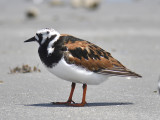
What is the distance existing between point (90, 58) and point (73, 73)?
38 cm

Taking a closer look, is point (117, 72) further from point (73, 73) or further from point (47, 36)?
point (47, 36)

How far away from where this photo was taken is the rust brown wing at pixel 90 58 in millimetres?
5766

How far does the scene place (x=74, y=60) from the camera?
225 inches

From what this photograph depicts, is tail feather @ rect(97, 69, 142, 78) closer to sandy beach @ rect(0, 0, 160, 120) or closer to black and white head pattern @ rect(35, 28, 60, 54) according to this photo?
sandy beach @ rect(0, 0, 160, 120)

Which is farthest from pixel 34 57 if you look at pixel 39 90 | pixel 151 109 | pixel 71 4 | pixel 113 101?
pixel 71 4

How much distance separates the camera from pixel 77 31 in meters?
16.0

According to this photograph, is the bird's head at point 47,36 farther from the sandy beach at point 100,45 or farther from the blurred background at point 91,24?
the blurred background at point 91,24

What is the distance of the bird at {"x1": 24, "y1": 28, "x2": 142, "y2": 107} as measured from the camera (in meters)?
5.63

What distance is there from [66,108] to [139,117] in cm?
97

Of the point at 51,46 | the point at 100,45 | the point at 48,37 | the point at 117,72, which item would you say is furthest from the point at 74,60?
the point at 100,45

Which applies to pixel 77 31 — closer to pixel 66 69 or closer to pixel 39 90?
pixel 39 90

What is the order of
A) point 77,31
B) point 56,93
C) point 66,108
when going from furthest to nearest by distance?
1. point 77,31
2. point 56,93
3. point 66,108

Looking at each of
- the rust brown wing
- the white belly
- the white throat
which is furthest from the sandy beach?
the white throat

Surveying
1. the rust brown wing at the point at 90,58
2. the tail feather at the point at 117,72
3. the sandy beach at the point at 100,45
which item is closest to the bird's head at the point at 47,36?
the rust brown wing at the point at 90,58
